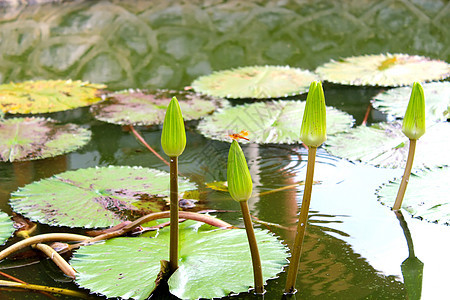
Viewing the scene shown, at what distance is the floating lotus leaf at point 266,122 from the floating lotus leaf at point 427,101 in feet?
0.57

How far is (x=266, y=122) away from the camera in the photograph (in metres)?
1.85

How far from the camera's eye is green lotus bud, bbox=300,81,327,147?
743mm

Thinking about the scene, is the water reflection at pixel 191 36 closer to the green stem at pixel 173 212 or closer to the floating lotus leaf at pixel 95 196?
the floating lotus leaf at pixel 95 196

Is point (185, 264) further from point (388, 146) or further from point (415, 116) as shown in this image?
point (388, 146)

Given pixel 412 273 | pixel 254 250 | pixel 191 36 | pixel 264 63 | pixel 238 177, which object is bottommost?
pixel 412 273

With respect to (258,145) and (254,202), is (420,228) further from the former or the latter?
(258,145)

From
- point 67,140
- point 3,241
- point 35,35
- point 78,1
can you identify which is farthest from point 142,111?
point 78,1

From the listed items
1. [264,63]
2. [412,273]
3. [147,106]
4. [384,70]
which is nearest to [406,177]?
[412,273]

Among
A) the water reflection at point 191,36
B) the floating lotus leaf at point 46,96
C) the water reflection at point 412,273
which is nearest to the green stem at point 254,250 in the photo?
the water reflection at point 412,273

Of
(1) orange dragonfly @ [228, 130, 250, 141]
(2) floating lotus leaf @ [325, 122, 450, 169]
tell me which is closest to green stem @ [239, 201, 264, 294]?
(1) orange dragonfly @ [228, 130, 250, 141]

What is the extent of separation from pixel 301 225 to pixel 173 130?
0.89ft

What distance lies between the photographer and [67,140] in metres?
1.80

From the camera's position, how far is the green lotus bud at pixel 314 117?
74 cm

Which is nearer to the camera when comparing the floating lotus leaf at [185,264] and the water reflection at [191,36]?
the floating lotus leaf at [185,264]
